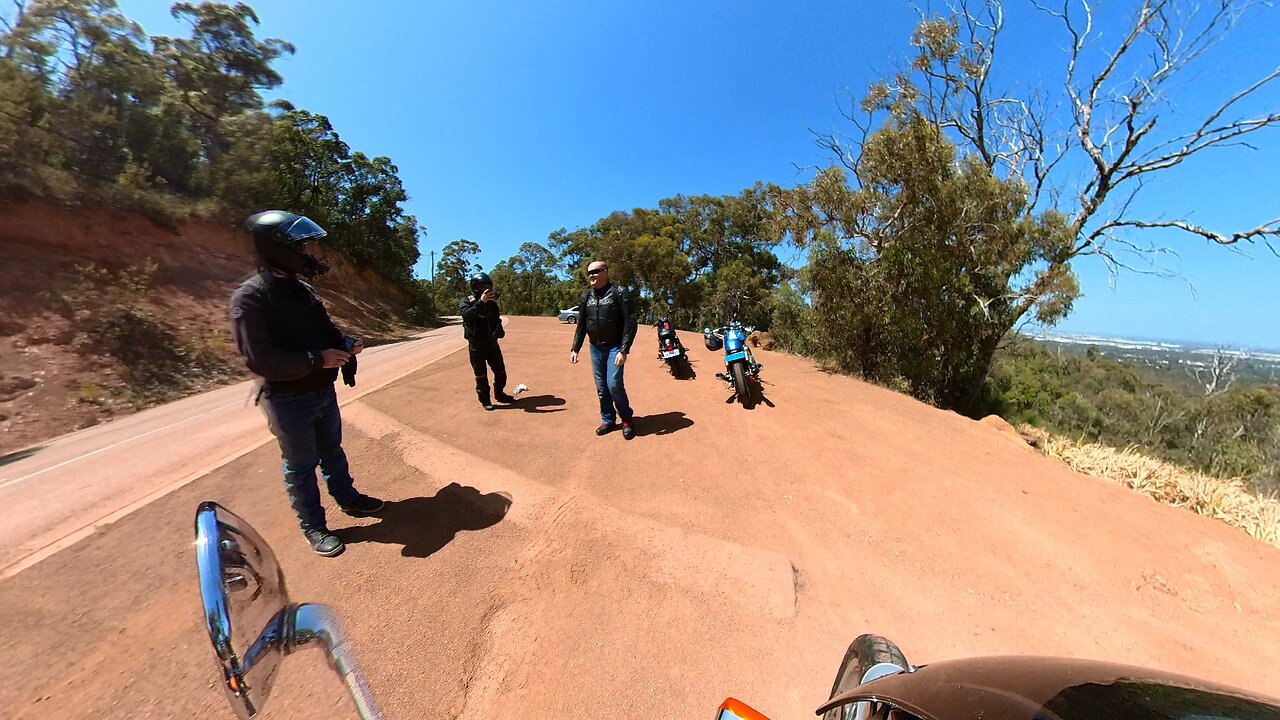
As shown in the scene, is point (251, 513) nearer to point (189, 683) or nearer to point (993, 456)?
point (189, 683)

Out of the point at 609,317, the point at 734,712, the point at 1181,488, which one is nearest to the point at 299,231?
the point at 609,317

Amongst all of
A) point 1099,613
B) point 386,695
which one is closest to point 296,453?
point 386,695

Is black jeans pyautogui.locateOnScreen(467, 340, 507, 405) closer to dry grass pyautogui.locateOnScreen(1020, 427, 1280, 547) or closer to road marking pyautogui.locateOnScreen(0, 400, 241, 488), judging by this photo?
road marking pyautogui.locateOnScreen(0, 400, 241, 488)

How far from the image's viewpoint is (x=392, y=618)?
2195 millimetres

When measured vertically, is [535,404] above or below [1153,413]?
above

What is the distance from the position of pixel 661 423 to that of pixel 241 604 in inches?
163

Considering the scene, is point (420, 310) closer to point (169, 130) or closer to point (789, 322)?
point (169, 130)

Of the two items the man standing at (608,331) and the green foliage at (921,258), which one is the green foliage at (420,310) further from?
the man standing at (608,331)

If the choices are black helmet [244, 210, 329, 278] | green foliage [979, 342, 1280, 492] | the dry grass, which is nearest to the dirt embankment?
black helmet [244, 210, 329, 278]

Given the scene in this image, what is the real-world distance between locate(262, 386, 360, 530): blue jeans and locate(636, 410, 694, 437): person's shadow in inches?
110

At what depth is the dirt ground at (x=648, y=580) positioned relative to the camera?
1.89 m

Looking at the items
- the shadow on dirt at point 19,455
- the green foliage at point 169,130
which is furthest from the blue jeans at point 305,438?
the green foliage at point 169,130

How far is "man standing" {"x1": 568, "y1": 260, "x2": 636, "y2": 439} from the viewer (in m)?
4.48

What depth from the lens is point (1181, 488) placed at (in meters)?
4.41
